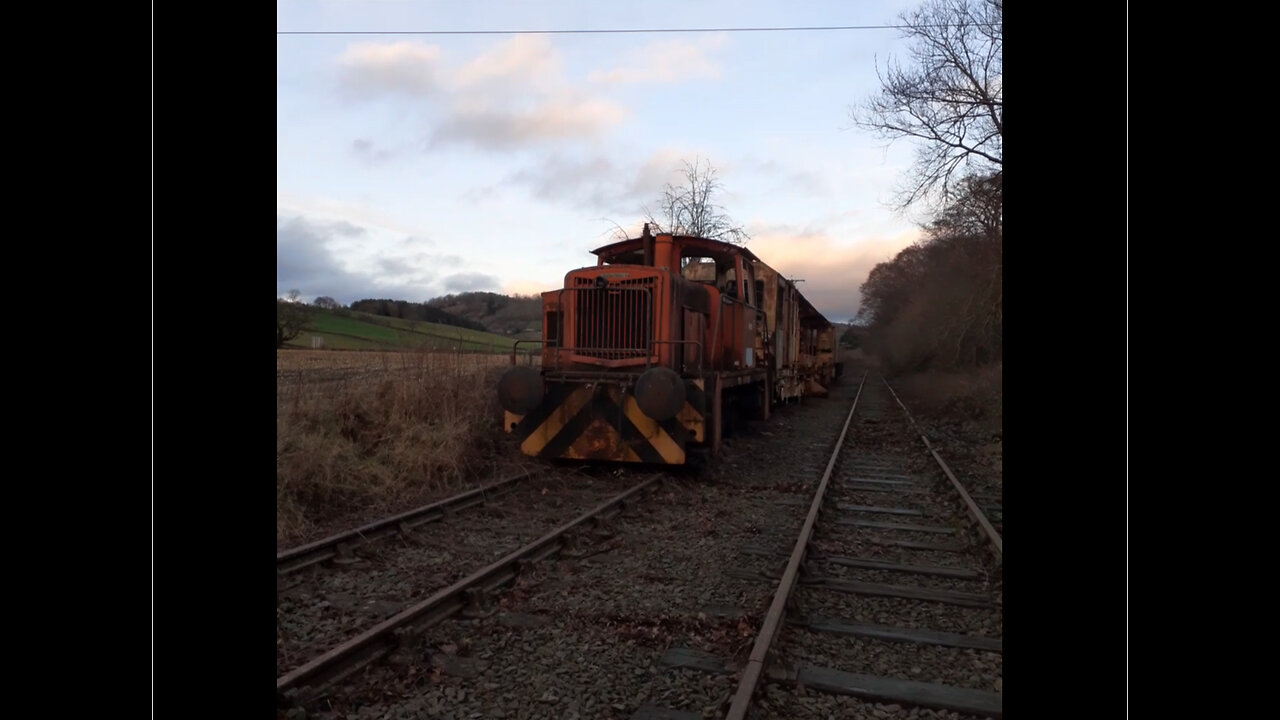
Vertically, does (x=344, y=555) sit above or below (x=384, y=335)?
below

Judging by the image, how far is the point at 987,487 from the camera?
8.66m

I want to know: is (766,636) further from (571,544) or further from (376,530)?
(376,530)

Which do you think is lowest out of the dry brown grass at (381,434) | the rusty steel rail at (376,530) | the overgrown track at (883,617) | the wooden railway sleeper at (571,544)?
the overgrown track at (883,617)

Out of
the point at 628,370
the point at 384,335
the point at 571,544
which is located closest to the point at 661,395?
the point at 628,370

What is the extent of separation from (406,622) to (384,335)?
9624mm

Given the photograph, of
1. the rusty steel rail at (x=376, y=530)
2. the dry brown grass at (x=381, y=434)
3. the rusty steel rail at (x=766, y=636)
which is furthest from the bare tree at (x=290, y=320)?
the rusty steel rail at (x=766, y=636)

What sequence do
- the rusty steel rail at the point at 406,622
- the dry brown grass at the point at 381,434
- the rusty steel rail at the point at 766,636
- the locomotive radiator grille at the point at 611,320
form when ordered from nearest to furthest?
the rusty steel rail at the point at 766,636, the rusty steel rail at the point at 406,622, the dry brown grass at the point at 381,434, the locomotive radiator grille at the point at 611,320

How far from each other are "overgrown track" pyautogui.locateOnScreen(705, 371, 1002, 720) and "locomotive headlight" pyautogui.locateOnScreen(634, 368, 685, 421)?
5.77 ft

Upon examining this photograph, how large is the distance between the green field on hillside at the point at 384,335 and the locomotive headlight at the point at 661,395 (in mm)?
2682

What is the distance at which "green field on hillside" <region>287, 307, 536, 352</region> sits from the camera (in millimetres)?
11172

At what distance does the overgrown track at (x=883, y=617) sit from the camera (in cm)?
316

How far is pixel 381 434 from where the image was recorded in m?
8.98

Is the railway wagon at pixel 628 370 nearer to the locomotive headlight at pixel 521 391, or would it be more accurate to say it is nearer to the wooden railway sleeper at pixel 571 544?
the locomotive headlight at pixel 521 391
